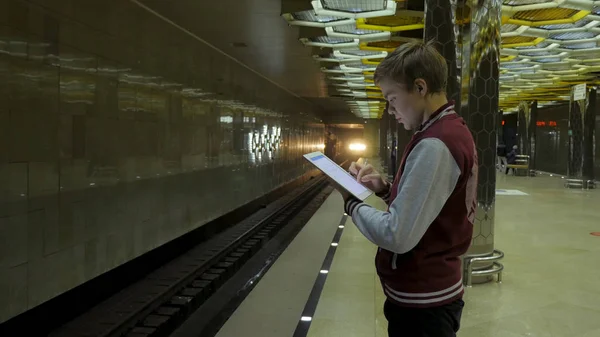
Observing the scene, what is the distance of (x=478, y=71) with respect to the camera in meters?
5.51

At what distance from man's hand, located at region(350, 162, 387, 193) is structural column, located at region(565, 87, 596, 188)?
18.0 metres

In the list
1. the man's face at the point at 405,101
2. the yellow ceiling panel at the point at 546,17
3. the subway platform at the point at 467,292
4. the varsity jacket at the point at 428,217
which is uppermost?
the yellow ceiling panel at the point at 546,17

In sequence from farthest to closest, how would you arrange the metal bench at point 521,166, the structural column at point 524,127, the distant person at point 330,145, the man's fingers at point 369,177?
the distant person at point 330,145 < the structural column at point 524,127 < the metal bench at point 521,166 < the man's fingers at point 369,177

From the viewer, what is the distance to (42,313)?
17.9 feet

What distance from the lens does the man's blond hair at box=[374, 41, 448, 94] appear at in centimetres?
156

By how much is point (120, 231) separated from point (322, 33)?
16.8 feet

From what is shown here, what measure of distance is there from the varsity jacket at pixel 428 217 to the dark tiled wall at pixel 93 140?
3924 millimetres

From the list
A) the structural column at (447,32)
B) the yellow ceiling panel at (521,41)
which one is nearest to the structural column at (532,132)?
the yellow ceiling panel at (521,41)

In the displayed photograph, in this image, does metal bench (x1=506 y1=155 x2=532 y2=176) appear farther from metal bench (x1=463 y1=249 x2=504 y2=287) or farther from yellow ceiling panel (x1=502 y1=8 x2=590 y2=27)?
metal bench (x1=463 y1=249 x2=504 y2=287)

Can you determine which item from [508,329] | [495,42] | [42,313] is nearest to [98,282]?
[42,313]

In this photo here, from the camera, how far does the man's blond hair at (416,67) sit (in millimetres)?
1560

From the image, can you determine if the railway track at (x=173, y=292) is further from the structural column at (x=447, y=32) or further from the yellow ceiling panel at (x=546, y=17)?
the yellow ceiling panel at (x=546, y=17)

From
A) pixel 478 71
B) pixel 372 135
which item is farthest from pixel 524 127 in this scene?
pixel 372 135

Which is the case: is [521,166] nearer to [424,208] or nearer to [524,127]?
[524,127]
